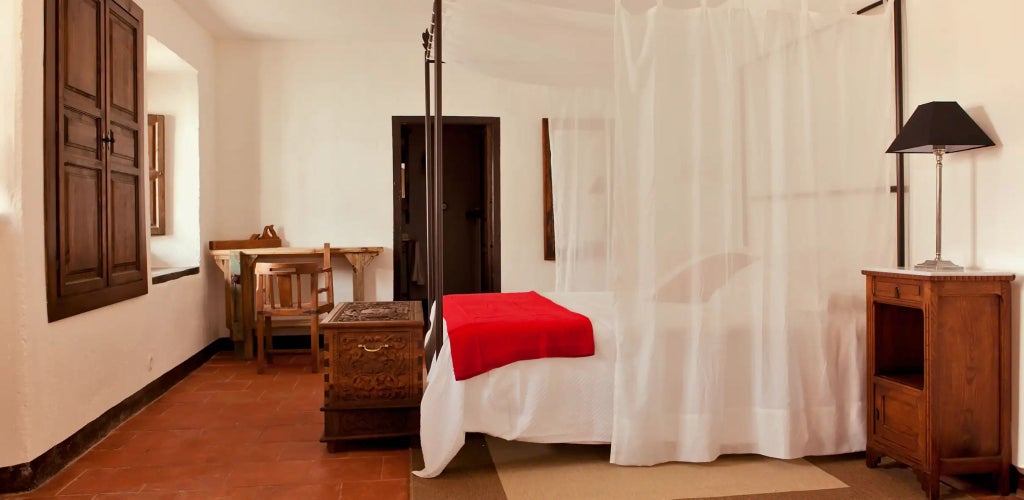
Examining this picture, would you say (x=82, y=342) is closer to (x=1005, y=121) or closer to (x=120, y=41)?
(x=120, y=41)

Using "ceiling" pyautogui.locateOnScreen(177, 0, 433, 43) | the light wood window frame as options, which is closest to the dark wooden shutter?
"ceiling" pyautogui.locateOnScreen(177, 0, 433, 43)

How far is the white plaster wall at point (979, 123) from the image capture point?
259cm

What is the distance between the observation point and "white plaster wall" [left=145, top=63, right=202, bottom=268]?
5258 millimetres

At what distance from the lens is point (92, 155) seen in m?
3.35

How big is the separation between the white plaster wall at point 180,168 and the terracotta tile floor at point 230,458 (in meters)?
1.38

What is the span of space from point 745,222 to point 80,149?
296cm

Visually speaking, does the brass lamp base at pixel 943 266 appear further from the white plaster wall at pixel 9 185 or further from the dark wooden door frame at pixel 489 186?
the dark wooden door frame at pixel 489 186

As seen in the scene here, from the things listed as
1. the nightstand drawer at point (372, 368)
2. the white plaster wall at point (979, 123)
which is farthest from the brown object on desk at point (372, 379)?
the white plaster wall at point (979, 123)

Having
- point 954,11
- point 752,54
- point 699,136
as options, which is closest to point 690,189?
point 699,136

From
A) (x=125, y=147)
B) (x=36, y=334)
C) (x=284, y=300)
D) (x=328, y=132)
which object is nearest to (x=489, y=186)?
(x=328, y=132)

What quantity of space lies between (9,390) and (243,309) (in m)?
2.63

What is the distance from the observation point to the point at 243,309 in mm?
5355

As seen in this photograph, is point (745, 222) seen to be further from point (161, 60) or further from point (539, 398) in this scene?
point (161, 60)

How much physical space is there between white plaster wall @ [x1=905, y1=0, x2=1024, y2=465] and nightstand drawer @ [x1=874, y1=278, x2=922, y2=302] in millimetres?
362
